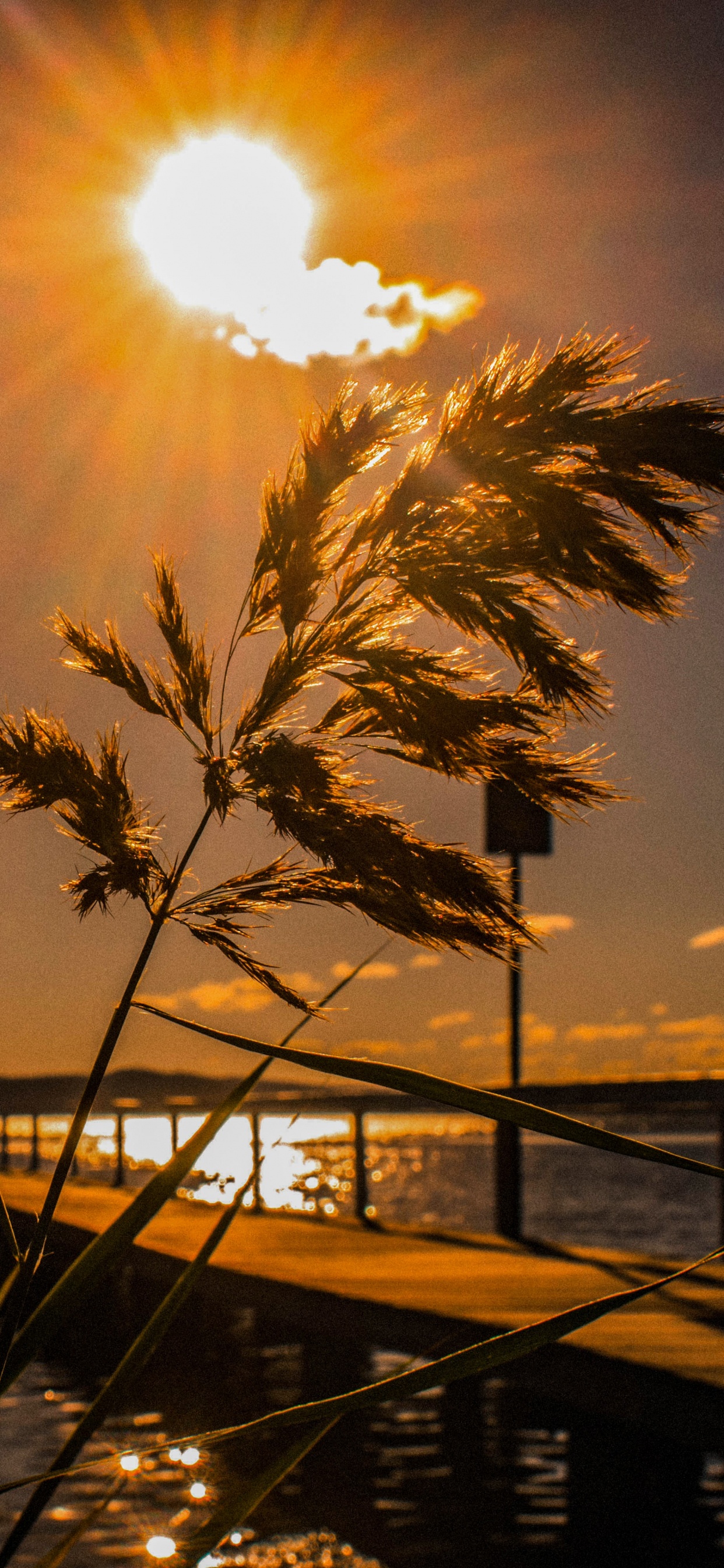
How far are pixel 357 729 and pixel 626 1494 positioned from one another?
3537mm

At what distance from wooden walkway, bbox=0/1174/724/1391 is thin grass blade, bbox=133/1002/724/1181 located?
3.08m

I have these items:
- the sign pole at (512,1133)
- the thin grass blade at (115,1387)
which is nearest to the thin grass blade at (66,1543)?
the thin grass blade at (115,1387)

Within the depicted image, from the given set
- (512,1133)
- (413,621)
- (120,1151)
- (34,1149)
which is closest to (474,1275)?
(512,1133)

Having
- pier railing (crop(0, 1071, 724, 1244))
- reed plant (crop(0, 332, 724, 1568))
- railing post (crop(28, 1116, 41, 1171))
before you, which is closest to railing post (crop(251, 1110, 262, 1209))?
pier railing (crop(0, 1071, 724, 1244))

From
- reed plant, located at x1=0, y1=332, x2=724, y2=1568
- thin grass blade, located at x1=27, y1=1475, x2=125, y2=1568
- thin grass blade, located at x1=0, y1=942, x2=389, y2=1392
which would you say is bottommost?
thin grass blade, located at x1=27, y1=1475, x2=125, y2=1568

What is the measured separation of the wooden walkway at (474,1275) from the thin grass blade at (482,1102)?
3083 mm

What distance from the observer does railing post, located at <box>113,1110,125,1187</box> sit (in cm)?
1255

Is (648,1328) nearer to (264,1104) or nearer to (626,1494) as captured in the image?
(626,1494)

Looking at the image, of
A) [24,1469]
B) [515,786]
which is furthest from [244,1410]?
[515,786]

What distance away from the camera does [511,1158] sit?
25.9 ft

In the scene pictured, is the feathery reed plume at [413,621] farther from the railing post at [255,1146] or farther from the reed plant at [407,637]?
the railing post at [255,1146]

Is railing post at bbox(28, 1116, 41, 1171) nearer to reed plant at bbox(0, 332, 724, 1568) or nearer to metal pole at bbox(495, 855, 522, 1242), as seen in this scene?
metal pole at bbox(495, 855, 522, 1242)

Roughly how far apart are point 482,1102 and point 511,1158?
7.31 m

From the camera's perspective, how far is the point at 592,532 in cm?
134
